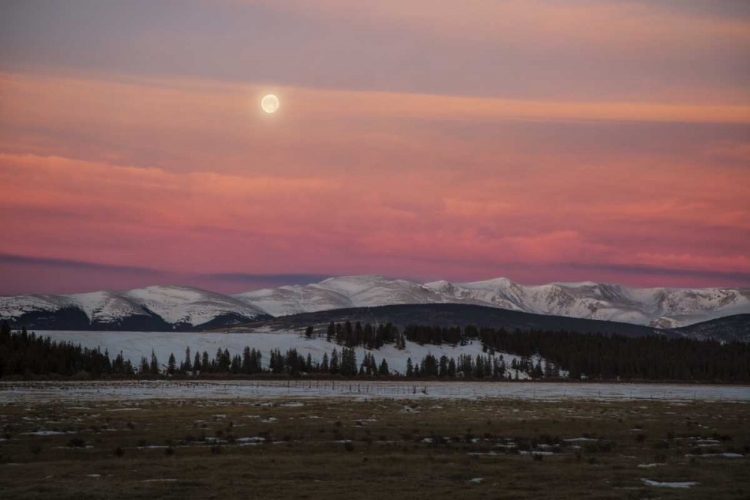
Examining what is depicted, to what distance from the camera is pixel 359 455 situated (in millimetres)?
41125

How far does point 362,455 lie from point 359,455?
0.50 ft

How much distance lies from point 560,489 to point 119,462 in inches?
783

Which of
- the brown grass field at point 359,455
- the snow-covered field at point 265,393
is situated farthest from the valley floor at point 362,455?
the snow-covered field at point 265,393

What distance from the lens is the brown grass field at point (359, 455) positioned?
30.9 m

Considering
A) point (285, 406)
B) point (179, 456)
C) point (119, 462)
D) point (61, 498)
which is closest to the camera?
point (61, 498)

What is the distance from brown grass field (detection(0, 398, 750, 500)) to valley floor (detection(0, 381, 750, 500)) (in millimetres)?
81

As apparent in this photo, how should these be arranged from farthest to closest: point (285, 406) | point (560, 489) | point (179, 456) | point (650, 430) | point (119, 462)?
point (285, 406) < point (650, 430) < point (179, 456) < point (119, 462) < point (560, 489)

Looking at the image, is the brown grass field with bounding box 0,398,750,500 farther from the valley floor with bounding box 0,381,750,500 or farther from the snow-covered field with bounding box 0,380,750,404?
the snow-covered field with bounding box 0,380,750,404

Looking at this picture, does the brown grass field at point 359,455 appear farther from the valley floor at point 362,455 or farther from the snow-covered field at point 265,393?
the snow-covered field at point 265,393

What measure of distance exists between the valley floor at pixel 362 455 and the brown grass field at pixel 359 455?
0.27 feet

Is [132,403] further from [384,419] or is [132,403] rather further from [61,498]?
[61,498]

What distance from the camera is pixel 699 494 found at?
29.7 m

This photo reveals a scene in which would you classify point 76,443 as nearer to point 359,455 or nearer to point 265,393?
point 359,455

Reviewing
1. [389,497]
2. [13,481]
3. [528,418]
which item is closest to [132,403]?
[528,418]
